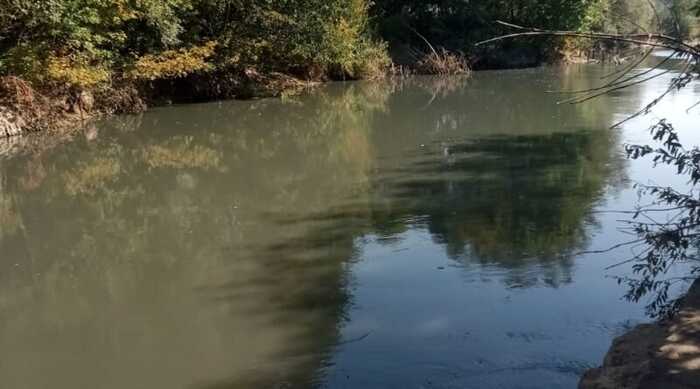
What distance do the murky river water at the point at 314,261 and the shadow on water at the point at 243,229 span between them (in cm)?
3

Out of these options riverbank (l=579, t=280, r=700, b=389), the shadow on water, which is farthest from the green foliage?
riverbank (l=579, t=280, r=700, b=389)

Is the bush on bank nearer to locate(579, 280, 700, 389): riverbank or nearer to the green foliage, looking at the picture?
the green foliage

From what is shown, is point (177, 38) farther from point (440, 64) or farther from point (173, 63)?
point (440, 64)

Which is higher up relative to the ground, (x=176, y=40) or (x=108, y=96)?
(x=176, y=40)

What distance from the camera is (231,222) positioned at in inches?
320

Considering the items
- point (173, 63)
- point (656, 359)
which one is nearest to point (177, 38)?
point (173, 63)

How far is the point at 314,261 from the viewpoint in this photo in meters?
6.63

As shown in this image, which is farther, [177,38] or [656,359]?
[177,38]

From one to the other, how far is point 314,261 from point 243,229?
58.6 inches

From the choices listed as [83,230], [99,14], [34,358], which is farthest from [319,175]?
[99,14]

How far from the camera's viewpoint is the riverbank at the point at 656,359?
3.28 m

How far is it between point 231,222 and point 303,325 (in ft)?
10.3

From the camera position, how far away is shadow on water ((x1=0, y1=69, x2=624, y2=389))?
16.2 ft

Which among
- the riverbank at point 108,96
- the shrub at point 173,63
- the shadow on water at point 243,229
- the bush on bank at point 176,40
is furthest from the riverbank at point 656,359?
the shrub at point 173,63
